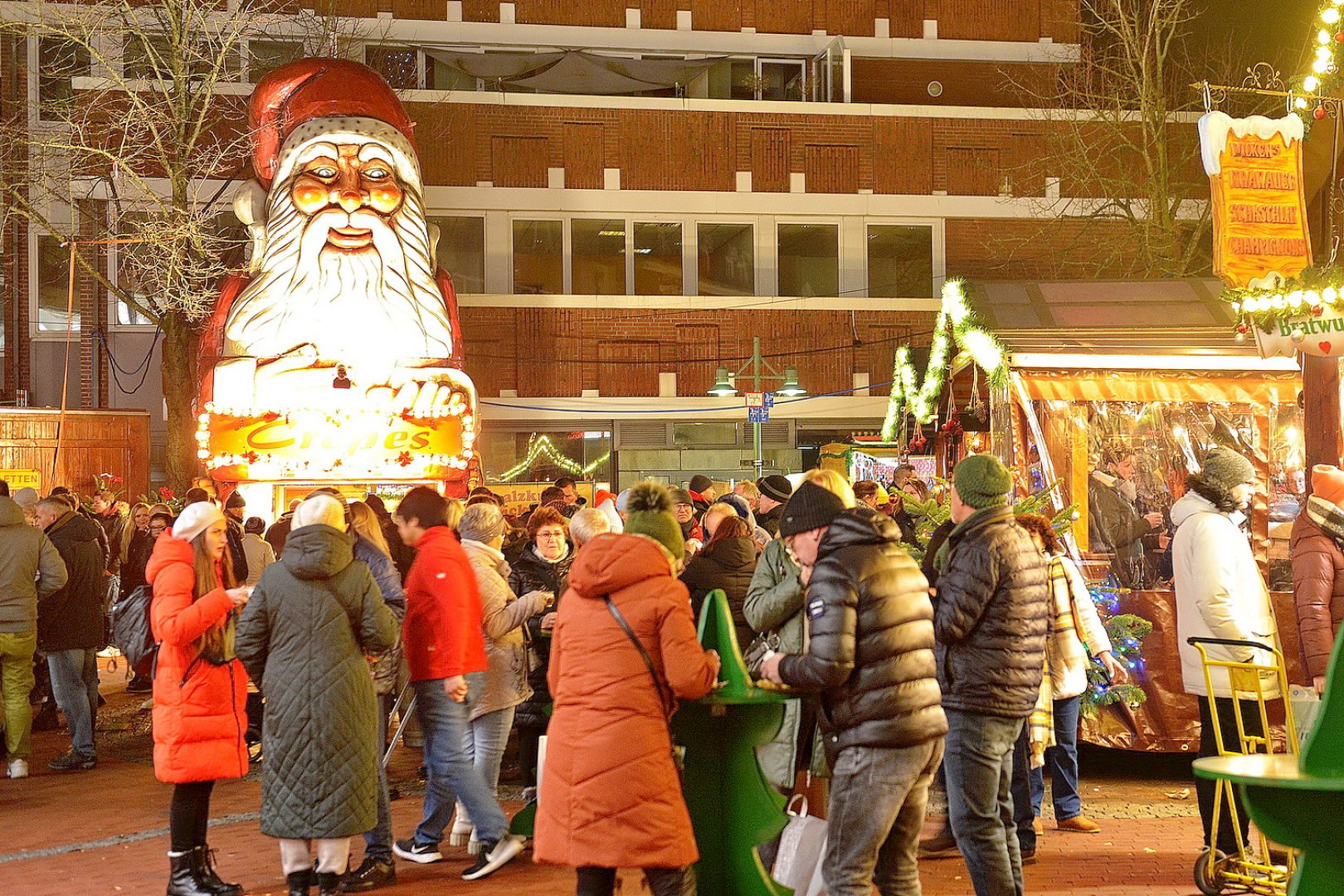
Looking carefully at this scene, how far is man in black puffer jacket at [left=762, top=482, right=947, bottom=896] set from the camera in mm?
5070

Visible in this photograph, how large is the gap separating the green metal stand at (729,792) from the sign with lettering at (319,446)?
36.9 ft

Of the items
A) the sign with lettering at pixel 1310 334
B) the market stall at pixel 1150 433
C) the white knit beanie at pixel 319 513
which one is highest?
the sign with lettering at pixel 1310 334

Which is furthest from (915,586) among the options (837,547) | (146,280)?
(146,280)

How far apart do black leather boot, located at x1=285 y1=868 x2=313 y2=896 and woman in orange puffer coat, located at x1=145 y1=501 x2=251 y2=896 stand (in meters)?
0.65

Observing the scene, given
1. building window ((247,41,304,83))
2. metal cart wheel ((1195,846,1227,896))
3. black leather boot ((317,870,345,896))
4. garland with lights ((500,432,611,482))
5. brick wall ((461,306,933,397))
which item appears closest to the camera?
black leather boot ((317,870,345,896))

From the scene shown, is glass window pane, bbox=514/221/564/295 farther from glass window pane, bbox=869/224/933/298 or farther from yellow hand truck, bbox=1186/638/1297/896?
yellow hand truck, bbox=1186/638/1297/896

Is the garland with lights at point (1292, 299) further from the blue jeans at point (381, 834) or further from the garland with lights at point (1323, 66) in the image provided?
the blue jeans at point (381, 834)

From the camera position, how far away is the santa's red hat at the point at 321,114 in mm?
18219

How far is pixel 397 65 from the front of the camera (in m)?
27.2

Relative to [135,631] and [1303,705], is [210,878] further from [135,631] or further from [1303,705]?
[1303,705]

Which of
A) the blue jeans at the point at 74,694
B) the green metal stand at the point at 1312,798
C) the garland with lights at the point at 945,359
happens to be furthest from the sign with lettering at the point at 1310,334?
the blue jeans at the point at 74,694

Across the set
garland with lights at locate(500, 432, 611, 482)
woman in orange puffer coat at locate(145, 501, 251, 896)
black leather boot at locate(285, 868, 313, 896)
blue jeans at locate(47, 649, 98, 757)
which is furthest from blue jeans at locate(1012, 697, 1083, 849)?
garland with lights at locate(500, 432, 611, 482)

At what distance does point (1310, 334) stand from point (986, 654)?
16.9ft

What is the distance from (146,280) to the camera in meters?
21.1
